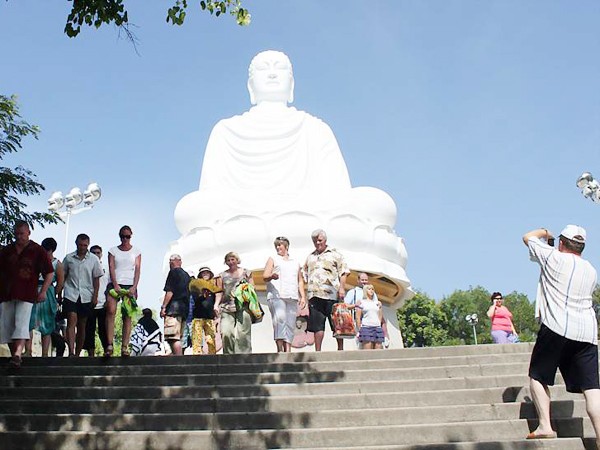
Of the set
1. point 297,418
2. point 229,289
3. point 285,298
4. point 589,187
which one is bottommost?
point 297,418

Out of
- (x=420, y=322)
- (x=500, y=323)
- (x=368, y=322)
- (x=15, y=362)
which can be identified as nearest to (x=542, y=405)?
(x=368, y=322)

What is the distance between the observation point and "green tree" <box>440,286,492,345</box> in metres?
51.9

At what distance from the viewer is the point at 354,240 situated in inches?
598

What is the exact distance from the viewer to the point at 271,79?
1836 cm

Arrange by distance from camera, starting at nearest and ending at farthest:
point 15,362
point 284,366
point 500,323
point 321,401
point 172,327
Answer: point 321,401
point 284,366
point 15,362
point 172,327
point 500,323

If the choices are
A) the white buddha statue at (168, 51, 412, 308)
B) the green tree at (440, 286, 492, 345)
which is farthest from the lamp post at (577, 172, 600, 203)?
the green tree at (440, 286, 492, 345)

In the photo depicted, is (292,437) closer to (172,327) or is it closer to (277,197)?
(172,327)

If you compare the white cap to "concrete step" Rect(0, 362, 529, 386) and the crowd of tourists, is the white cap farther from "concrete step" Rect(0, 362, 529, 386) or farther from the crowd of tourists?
the crowd of tourists

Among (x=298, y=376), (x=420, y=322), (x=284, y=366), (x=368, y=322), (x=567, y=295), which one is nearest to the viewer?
(x=567, y=295)

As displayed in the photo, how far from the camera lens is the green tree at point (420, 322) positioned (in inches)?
1807

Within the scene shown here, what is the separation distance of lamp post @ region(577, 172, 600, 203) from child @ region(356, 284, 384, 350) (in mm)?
7457

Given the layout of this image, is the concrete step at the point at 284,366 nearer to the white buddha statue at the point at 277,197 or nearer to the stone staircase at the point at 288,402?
the stone staircase at the point at 288,402

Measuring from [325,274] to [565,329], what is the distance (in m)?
3.87

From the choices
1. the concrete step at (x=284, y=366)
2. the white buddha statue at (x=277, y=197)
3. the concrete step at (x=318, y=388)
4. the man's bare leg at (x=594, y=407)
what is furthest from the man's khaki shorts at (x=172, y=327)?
the white buddha statue at (x=277, y=197)
